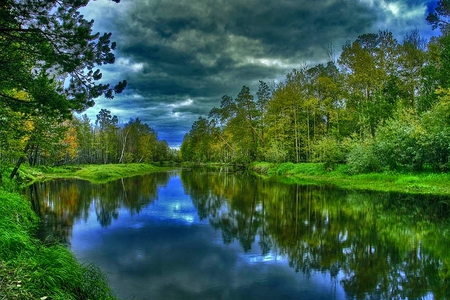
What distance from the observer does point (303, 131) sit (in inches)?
1880

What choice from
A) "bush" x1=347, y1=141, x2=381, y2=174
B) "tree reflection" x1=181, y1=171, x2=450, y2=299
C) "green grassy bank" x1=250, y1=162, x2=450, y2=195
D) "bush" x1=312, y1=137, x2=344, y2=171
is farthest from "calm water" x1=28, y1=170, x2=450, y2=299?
"bush" x1=312, y1=137, x2=344, y2=171

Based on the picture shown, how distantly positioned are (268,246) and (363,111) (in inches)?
1127

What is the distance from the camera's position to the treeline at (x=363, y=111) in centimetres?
2402

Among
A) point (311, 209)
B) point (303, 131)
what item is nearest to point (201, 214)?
point (311, 209)

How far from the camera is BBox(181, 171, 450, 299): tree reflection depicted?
726cm

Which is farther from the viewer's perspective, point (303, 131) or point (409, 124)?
point (303, 131)

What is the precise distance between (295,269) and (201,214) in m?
9.01

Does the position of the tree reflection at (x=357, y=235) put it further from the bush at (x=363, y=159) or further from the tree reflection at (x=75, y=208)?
the bush at (x=363, y=159)

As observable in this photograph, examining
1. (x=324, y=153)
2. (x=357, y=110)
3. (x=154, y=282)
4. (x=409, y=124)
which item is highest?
(x=357, y=110)

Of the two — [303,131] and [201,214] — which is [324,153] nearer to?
[303,131]

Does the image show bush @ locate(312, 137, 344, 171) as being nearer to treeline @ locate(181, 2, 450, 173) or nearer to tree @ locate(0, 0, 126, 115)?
treeline @ locate(181, 2, 450, 173)

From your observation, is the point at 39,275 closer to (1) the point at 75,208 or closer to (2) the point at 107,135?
(1) the point at 75,208

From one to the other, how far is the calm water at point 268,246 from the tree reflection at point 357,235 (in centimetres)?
3

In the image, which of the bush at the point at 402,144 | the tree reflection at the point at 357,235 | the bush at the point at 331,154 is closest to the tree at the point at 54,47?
the tree reflection at the point at 357,235
